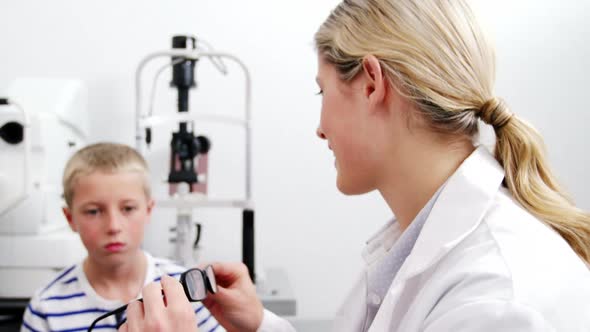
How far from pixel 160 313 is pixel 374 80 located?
434mm

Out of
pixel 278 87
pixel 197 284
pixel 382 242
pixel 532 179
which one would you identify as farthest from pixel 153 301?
pixel 278 87

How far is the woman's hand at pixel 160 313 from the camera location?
0.72 m

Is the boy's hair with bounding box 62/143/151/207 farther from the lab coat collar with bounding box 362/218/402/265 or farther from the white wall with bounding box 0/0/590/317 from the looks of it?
the white wall with bounding box 0/0/590/317

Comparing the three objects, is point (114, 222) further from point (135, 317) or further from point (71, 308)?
point (135, 317)

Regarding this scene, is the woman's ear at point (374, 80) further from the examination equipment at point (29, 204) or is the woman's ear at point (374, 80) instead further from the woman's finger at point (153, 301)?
the examination equipment at point (29, 204)

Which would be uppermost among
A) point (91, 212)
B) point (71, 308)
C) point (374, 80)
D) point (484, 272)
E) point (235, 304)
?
point (374, 80)

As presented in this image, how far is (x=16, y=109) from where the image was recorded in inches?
60.4

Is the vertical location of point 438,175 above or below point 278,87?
below

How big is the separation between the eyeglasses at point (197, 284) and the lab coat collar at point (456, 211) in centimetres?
35

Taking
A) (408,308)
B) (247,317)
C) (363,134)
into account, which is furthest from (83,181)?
(408,308)

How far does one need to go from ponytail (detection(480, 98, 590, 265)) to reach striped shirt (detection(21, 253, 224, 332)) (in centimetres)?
86

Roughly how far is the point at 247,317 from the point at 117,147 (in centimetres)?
67

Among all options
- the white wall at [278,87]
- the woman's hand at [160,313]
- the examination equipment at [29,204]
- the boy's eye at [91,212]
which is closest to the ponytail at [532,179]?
the woman's hand at [160,313]

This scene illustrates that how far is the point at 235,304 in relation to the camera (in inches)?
41.6
